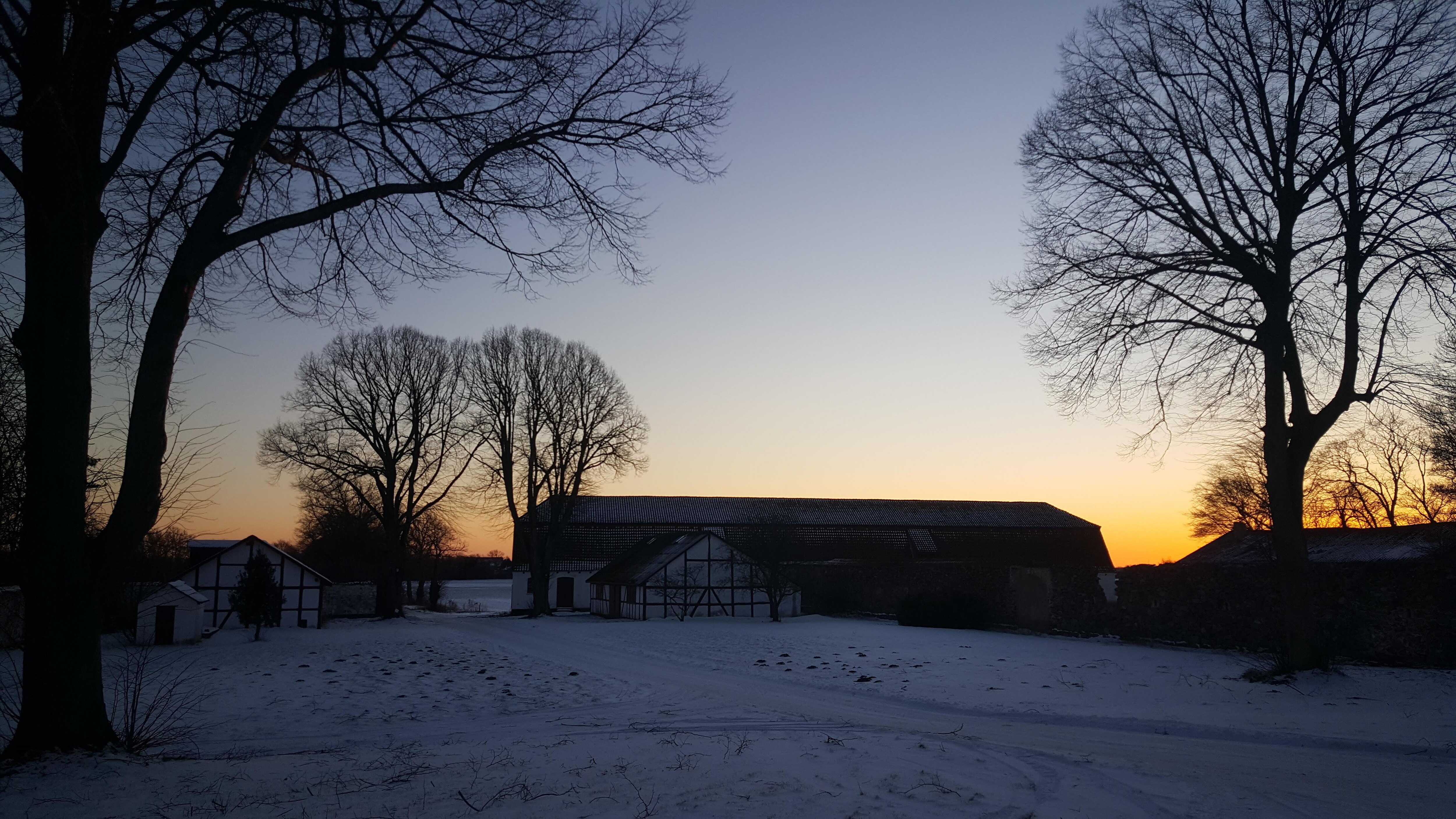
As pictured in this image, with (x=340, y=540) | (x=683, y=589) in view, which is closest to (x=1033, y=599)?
(x=683, y=589)

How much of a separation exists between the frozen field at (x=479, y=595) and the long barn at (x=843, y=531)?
4.95m

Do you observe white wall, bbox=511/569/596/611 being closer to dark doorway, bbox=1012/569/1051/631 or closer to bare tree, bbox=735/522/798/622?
bare tree, bbox=735/522/798/622

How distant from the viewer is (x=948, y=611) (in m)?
25.6

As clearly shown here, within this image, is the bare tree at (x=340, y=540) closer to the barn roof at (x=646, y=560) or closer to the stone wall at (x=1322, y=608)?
the barn roof at (x=646, y=560)

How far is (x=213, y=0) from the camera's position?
7.04 meters

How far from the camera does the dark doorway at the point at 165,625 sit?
24266 millimetres

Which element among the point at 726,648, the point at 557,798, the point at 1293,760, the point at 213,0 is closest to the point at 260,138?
the point at 213,0

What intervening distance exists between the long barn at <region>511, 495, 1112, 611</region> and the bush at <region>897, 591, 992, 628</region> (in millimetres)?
16261

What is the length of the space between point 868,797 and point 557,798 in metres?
2.16

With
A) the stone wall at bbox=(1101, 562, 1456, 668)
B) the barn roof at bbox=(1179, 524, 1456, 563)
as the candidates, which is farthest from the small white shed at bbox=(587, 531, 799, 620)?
the barn roof at bbox=(1179, 524, 1456, 563)

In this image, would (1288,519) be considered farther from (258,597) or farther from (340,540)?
(340,540)

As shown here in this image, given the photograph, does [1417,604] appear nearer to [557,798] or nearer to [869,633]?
[869,633]

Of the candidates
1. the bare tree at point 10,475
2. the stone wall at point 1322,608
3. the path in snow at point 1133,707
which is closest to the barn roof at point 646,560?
the path in snow at point 1133,707

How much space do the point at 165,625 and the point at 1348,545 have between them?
30.9m
